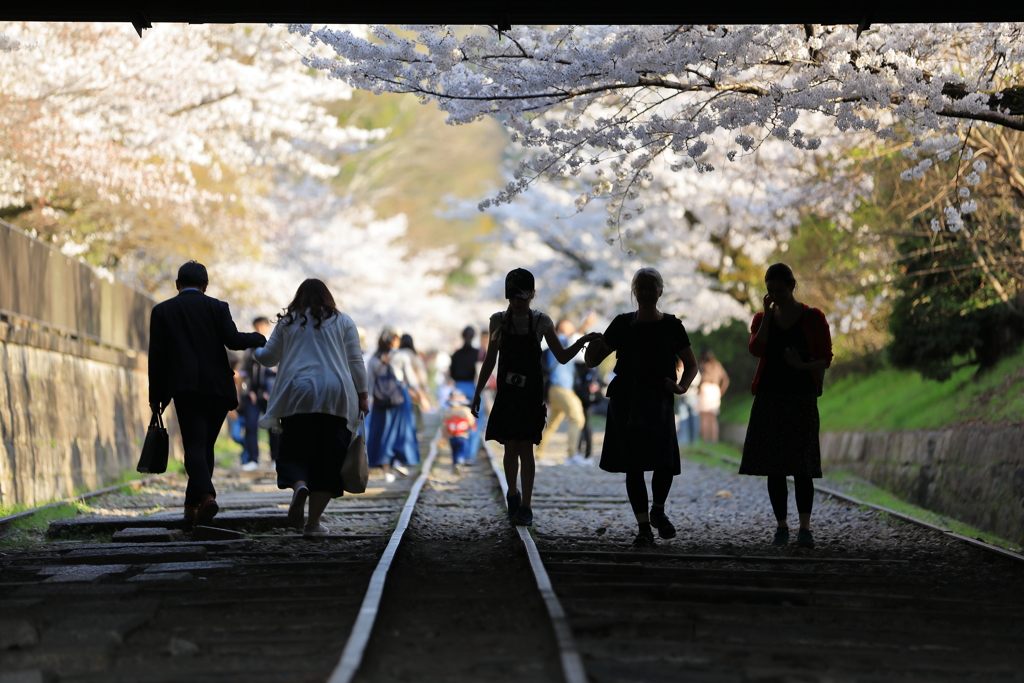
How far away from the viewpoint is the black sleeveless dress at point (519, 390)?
8.33 meters

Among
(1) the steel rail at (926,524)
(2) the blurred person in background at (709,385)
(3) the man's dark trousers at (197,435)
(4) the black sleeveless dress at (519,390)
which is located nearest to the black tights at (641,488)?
(4) the black sleeveless dress at (519,390)

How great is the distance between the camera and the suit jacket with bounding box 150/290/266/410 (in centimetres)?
829

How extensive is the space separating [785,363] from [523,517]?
7.31 feet

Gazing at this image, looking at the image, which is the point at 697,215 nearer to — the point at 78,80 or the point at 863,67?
the point at 78,80

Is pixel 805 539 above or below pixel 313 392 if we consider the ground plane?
below

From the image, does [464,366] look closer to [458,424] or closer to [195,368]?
[458,424]

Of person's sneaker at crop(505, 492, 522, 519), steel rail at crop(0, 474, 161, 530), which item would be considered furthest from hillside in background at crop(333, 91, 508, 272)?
person's sneaker at crop(505, 492, 522, 519)

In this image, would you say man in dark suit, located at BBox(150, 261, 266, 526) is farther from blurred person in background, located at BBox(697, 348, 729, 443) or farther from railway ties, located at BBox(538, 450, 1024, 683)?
blurred person in background, located at BBox(697, 348, 729, 443)

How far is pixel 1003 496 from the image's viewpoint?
9.71 metres

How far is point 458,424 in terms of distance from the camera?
51.0ft

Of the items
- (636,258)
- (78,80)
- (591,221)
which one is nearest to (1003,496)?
(78,80)

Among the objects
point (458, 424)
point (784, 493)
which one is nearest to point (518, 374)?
point (784, 493)

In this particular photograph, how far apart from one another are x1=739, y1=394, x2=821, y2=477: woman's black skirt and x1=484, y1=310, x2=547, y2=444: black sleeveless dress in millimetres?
1529

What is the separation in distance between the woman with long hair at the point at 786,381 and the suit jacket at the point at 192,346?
354 centimetres
